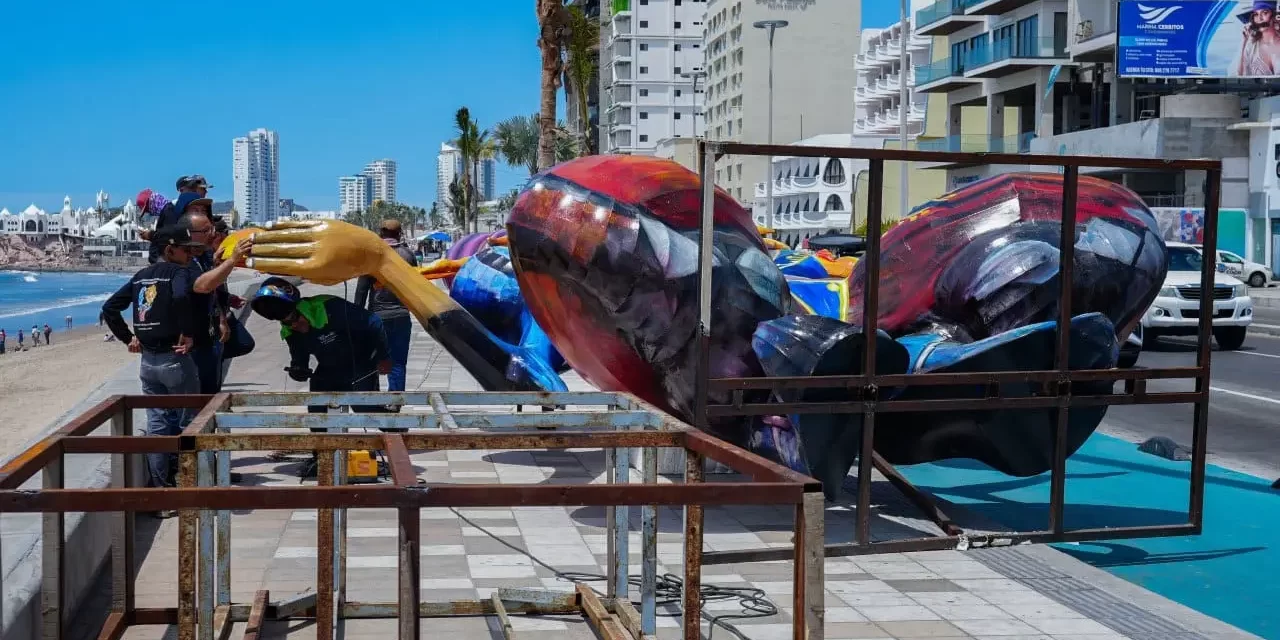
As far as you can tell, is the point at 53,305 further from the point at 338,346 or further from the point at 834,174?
the point at 338,346

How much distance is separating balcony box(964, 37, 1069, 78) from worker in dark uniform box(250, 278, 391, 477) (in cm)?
4119

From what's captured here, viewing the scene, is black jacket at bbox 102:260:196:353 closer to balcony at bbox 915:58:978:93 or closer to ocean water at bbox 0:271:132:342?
ocean water at bbox 0:271:132:342

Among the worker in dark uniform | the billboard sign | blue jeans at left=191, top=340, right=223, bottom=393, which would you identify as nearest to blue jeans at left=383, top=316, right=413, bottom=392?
the worker in dark uniform

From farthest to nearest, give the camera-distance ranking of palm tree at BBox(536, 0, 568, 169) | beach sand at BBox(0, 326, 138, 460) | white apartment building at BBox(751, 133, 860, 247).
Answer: white apartment building at BBox(751, 133, 860, 247) < palm tree at BBox(536, 0, 568, 169) < beach sand at BBox(0, 326, 138, 460)

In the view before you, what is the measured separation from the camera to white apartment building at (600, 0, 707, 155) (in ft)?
337

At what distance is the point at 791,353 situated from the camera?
6918 mm

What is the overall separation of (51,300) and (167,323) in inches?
3820

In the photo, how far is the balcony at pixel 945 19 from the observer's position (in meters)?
50.5

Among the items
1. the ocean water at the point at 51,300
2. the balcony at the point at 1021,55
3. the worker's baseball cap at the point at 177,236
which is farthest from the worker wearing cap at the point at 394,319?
the balcony at the point at 1021,55

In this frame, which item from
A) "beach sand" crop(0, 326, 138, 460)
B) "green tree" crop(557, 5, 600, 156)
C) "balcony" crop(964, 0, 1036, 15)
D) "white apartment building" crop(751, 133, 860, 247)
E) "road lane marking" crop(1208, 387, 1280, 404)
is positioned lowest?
"beach sand" crop(0, 326, 138, 460)

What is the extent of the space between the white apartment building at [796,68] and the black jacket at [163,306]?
266 ft

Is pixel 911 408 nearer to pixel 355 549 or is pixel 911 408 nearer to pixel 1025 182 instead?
pixel 1025 182

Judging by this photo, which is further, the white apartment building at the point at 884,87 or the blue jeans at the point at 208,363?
the white apartment building at the point at 884,87

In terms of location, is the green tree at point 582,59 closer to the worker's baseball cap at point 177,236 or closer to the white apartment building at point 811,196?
the white apartment building at point 811,196
